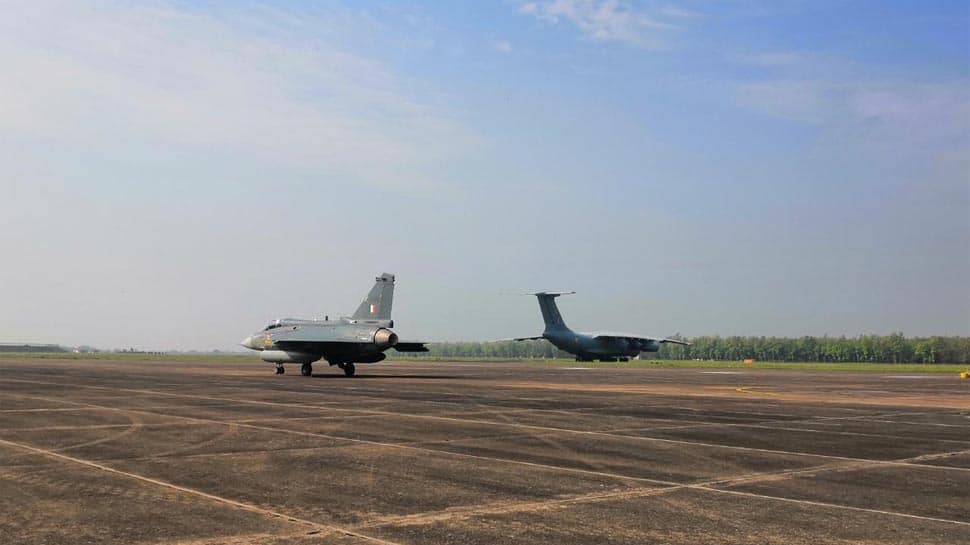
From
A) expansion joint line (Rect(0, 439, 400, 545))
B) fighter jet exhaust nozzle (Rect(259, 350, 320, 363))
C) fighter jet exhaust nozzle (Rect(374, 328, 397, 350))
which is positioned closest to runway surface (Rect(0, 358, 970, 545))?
expansion joint line (Rect(0, 439, 400, 545))

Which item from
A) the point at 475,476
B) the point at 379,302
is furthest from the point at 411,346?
the point at 475,476

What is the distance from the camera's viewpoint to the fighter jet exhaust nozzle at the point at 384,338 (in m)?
47.5

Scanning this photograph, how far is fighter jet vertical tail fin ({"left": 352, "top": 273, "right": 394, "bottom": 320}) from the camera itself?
50594mm

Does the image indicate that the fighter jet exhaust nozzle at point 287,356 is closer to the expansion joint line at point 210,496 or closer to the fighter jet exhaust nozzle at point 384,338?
the fighter jet exhaust nozzle at point 384,338

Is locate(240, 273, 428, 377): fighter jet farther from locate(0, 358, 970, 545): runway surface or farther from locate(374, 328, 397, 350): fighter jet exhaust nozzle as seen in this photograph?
locate(0, 358, 970, 545): runway surface

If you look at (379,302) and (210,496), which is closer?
(210,496)

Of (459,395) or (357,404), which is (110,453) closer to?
(357,404)

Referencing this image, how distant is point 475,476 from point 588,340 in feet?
343

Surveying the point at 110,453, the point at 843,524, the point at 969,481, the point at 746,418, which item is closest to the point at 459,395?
the point at 746,418

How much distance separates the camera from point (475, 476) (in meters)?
11.8

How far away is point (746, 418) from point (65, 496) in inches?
683

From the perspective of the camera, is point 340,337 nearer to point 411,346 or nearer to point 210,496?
point 411,346

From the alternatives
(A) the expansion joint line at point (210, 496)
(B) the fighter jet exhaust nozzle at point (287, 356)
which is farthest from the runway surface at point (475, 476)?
(B) the fighter jet exhaust nozzle at point (287, 356)

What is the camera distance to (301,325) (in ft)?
164
